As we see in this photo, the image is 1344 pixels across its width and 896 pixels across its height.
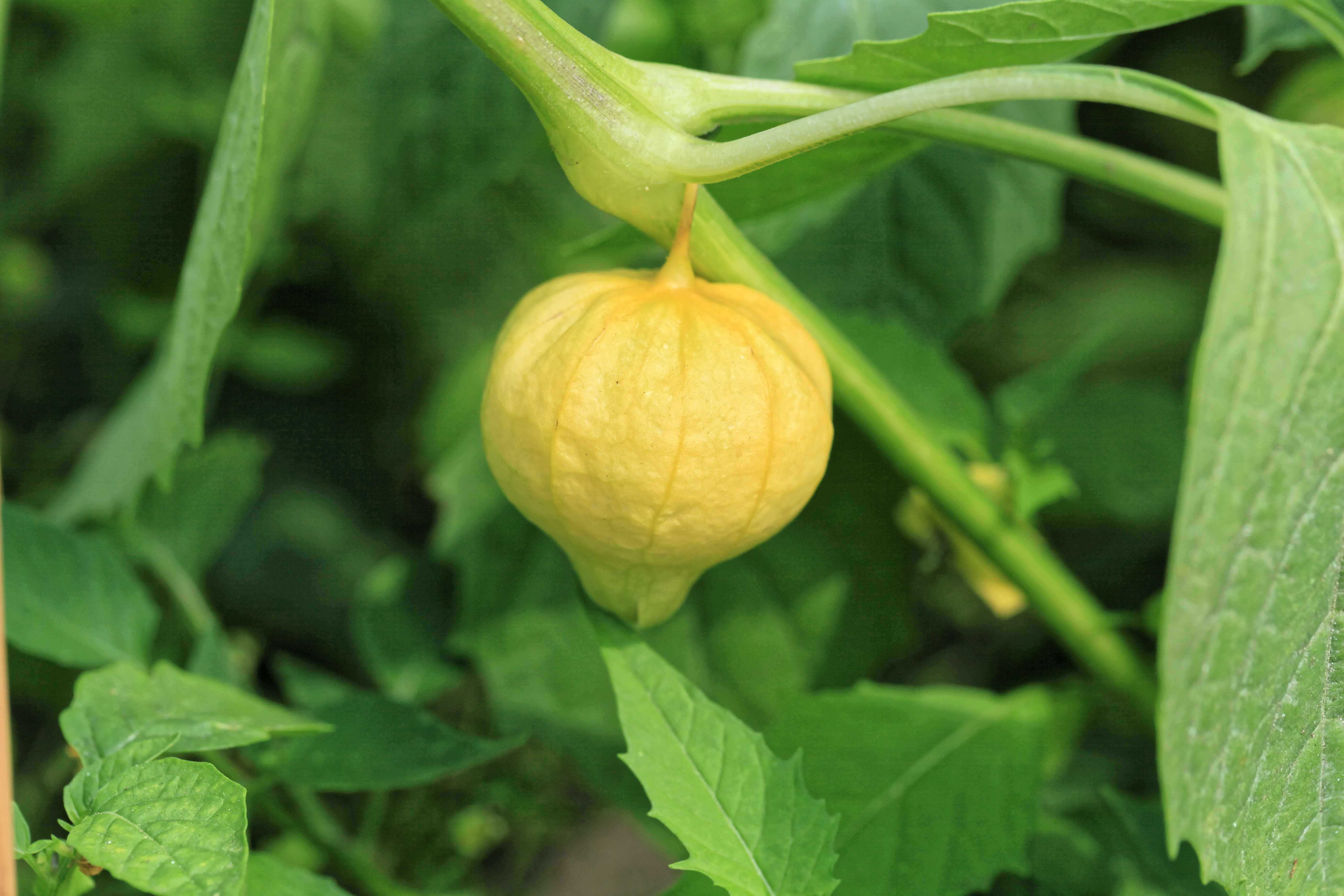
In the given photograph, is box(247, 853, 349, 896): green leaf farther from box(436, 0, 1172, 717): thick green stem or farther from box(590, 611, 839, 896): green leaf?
box(436, 0, 1172, 717): thick green stem

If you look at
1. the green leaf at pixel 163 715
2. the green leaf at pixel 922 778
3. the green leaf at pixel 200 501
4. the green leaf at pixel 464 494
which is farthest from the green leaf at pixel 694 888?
the green leaf at pixel 200 501

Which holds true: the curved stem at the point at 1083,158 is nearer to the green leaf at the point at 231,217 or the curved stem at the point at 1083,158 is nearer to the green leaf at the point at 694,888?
the green leaf at the point at 231,217

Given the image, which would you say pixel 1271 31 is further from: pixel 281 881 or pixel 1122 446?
pixel 281 881

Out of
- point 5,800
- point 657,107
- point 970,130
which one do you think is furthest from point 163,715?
point 970,130

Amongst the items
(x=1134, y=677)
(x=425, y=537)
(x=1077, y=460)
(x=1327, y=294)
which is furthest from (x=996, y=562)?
(x=425, y=537)

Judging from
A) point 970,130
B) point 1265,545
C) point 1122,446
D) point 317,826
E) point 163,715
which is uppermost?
point 970,130
